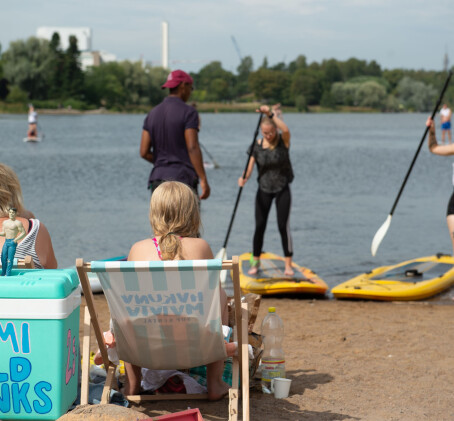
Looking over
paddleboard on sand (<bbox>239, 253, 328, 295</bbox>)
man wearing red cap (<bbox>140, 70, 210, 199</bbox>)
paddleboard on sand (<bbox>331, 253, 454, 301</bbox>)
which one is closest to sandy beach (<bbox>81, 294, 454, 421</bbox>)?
paddleboard on sand (<bbox>331, 253, 454, 301</bbox>)

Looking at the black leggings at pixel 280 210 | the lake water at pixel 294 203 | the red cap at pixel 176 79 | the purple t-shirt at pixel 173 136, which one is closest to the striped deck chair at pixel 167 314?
the purple t-shirt at pixel 173 136

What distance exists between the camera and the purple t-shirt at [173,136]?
6.06m

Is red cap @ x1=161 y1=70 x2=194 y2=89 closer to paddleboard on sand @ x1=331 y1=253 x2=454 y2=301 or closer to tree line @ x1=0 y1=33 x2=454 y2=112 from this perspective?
paddleboard on sand @ x1=331 y1=253 x2=454 y2=301

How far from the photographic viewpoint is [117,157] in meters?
33.3

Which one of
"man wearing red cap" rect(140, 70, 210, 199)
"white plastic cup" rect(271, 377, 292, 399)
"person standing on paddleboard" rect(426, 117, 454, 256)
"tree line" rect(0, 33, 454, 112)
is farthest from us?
"tree line" rect(0, 33, 454, 112)

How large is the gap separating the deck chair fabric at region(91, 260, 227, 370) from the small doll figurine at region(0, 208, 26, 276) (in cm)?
37

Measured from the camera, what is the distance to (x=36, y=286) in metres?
3.19

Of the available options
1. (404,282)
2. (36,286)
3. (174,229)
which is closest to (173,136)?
(174,229)

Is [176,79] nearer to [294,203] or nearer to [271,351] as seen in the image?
[271,351]

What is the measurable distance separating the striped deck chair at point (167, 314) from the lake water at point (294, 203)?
5.06 metres

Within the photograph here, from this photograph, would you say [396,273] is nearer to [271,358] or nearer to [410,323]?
[410,323]

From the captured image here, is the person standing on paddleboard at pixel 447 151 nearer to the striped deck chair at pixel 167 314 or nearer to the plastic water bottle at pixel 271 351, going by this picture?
the plastic water bottle at pixel 271 351

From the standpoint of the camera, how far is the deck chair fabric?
334 cm

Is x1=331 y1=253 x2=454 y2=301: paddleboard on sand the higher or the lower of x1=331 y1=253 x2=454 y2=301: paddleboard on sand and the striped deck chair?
the lower
